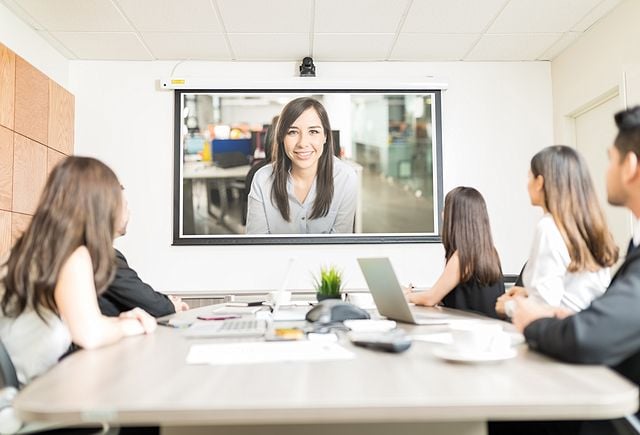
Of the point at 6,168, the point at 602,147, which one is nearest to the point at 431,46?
the point at 602,147

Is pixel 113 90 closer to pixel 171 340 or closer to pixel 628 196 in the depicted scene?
pixel 171 340

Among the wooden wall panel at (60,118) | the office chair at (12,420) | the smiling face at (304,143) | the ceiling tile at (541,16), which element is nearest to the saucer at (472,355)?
the office chair at (12,420)

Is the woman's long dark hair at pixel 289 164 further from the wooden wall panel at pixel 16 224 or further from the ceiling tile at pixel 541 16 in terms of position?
the wooden wall panel at pixel 16 224

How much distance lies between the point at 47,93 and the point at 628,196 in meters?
3.72

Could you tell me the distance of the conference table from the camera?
883 millimetres

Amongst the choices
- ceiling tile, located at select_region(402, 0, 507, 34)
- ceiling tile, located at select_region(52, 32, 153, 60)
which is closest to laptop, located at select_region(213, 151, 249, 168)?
ceiling tile, located at select_region(52, 32, 153, 60)

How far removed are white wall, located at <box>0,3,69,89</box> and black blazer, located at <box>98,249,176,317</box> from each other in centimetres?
207

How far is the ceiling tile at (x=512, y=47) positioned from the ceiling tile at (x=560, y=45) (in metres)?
0.04

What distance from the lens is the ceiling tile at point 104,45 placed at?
402 cm

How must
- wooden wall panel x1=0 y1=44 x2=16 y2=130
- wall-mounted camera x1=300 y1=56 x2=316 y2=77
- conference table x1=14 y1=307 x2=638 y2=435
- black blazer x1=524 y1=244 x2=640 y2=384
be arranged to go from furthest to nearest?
wall-mounted camera x1=300 y1=56 x2=316 y2=77, wooden wall panel x1=0 y1=44 x2=16 y2=130, black blazer x1=524 y1=244 x2=640 y2=384, conference table x1=14 y1=307 x2=638 y2=435

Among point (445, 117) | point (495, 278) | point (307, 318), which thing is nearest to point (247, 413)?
point (307, 318)

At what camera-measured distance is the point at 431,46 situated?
4285mm

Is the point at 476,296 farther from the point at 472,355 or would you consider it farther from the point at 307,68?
the point at 307,68

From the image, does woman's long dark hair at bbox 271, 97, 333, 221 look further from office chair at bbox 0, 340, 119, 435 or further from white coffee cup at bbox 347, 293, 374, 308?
office chair at bbox 0, 340, 119, 435
